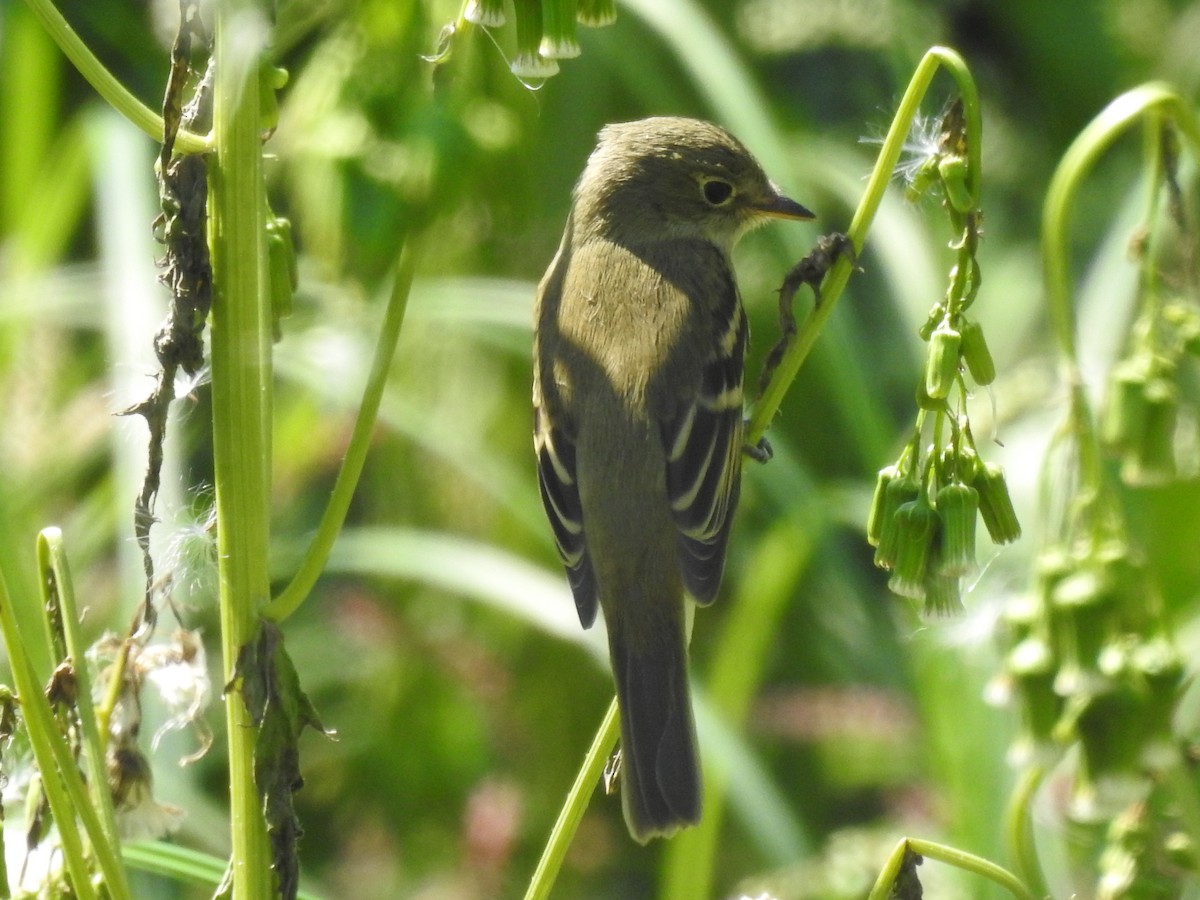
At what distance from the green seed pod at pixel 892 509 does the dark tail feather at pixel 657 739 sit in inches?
22.2

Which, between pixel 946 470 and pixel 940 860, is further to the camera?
pixel 946 470

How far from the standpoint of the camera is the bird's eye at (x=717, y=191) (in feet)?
11.1

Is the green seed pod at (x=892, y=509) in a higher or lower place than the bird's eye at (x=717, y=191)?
lower

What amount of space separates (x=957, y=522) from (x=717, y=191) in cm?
175

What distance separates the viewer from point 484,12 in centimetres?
159

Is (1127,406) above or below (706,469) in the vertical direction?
above

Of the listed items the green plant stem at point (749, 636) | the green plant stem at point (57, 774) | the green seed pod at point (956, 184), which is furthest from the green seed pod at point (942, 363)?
the green plant stem at point (749, 636)

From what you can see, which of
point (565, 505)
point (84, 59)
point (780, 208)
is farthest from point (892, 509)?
point (780, 208)

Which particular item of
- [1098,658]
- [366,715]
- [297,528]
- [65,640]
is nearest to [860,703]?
[366,715]

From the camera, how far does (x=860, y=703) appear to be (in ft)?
15.6

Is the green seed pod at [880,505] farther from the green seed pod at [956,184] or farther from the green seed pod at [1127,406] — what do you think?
the green seed pod at [1127,406]

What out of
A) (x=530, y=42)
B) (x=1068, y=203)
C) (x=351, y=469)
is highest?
(x=530, y=42)

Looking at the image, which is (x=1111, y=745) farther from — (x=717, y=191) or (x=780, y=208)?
(x=717, y=191)

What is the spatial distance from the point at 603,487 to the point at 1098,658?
1109mm
